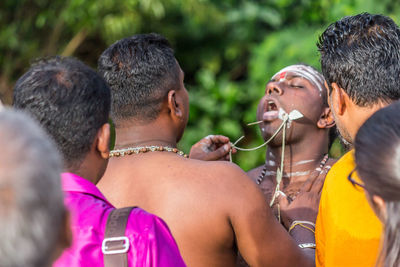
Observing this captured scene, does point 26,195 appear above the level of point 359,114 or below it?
above

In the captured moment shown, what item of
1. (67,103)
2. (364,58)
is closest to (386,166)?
(364,58)

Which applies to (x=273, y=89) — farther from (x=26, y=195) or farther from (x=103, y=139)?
(x=26, y=195)

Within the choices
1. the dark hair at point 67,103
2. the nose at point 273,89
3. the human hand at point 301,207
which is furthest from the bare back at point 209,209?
the nose at point 273,89

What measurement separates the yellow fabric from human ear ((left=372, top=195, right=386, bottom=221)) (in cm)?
56

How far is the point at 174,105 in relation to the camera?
3041 millimetres

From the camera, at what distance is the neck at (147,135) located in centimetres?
297

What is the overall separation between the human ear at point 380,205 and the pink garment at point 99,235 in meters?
0.72

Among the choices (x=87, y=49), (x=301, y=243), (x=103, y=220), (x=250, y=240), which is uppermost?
(x=103, y=220)

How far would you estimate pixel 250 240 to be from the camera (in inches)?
106

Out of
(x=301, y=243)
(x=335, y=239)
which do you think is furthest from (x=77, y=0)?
(x=335, y=239)

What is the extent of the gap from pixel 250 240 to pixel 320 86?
142cm

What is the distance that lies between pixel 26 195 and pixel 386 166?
95 cm

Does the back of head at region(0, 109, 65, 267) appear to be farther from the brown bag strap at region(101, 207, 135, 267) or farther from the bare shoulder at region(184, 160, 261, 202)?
the bare shoulder at region(184, 160, 261, 202)

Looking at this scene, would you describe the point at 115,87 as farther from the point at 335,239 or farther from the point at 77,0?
the point at 77,0
